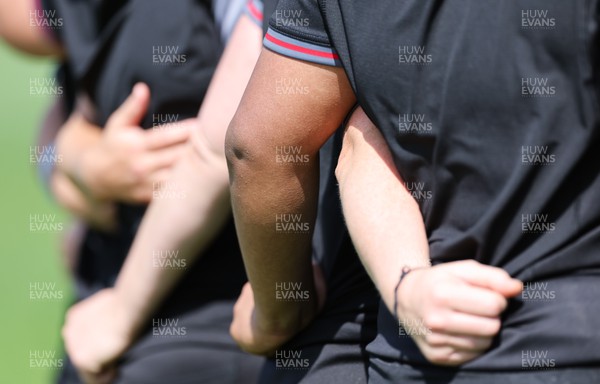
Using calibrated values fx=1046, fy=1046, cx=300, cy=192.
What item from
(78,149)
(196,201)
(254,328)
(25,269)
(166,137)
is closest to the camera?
(254,328)

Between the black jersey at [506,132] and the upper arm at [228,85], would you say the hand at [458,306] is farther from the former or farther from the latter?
the upper arm at [228,85]

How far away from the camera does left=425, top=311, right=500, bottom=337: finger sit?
1.30 m

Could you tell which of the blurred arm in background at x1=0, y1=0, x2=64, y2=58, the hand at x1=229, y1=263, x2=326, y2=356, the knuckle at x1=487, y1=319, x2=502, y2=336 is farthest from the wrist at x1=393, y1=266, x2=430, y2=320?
the blurred arm in background at x1=0, y1=0, x2=64, y2=58

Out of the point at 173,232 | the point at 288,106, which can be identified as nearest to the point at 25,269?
the point at 173,232

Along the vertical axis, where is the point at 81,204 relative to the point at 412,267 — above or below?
below

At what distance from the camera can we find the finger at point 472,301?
1.30 metres

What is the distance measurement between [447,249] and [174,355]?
1017 millimetres

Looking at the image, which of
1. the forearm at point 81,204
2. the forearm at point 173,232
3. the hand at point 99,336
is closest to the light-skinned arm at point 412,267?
the forearm at point 173,232

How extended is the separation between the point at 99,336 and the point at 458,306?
48.4 inches

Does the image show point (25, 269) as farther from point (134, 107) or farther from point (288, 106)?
point (288, 106)

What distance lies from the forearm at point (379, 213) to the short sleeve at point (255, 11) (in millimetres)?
416

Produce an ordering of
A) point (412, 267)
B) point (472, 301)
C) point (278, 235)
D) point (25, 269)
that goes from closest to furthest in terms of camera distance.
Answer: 1. point (472, 301)
2. point (412, 267)
3. point (278, 235)
4. point (25, 269)

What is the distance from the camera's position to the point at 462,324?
131 cm

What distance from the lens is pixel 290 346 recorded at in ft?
6.13
